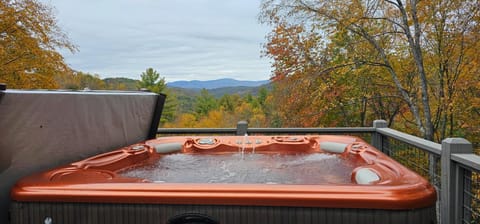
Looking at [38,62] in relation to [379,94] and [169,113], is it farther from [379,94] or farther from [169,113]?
[169,113]

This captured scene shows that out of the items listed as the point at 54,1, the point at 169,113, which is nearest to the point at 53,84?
the point at 54,1

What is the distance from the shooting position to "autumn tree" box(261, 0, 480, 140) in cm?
668

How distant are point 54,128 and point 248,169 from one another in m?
1.44

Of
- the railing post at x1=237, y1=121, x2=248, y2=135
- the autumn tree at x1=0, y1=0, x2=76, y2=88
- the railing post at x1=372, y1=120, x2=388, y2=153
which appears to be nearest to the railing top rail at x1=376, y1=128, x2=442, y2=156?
the railing post at x1=372, y1=120, x2=388, y2=153

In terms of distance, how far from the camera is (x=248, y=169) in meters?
2.76

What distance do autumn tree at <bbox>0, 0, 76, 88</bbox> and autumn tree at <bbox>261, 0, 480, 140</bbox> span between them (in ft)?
16.8

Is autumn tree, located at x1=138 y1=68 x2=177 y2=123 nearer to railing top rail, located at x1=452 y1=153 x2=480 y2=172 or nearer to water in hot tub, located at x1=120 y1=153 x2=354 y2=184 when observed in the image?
water in hot tub, located at x1=120 y1=153 x2=354 y2=184

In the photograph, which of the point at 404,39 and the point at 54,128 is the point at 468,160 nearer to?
the point at 54,128

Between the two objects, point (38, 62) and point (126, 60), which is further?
point (126, 60)

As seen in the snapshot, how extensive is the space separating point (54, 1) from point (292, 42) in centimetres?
581

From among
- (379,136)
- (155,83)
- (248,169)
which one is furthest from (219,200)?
(155,83)

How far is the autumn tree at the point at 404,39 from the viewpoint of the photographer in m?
6.68

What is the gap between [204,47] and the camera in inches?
616

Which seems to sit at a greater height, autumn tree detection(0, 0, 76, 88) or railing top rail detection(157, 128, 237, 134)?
autumn tree detection(0, 0, 76, 88)
